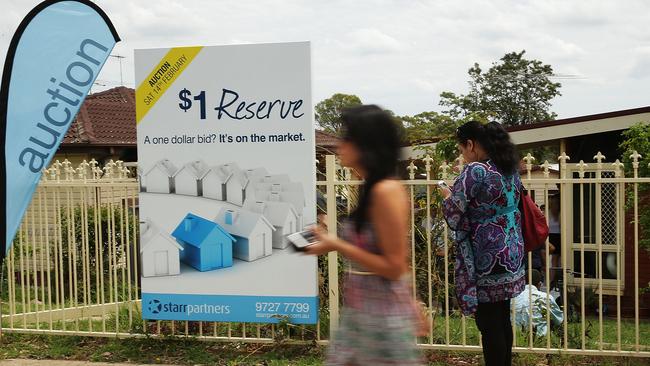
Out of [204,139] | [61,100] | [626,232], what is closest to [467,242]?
[204,139]

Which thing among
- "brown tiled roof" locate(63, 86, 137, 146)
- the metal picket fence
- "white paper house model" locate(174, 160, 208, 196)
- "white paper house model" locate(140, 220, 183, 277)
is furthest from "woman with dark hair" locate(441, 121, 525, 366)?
"brown tiled roof" locate(63, 86, 137, 146)

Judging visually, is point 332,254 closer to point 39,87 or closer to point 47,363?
point 47,363

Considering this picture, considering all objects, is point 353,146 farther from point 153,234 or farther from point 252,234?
point 153,234

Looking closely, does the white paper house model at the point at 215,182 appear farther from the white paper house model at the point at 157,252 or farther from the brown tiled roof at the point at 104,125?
the brown tiled roof at the point at 104,125

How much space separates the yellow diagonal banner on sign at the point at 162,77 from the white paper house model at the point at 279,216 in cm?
117

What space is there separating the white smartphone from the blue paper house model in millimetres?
3066

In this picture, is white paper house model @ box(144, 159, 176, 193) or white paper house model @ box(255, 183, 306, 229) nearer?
white paper house model @ box(255, 183, 306, 229)

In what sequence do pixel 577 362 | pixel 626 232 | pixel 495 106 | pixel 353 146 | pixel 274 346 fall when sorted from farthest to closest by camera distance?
1. pixel 495 106
2. pixel 626 232
3. pixel 274 346
4. pixel 577 362
5. pixel 353 146

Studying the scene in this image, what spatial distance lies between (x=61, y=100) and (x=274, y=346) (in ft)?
9.22

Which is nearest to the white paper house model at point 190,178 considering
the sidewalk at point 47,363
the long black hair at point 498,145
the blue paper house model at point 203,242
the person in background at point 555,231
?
the blue paper house model at point 203,242

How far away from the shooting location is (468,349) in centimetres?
599

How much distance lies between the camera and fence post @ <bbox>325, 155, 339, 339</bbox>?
19.8ft

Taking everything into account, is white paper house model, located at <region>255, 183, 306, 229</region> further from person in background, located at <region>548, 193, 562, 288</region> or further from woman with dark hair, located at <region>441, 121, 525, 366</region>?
person in background, located at <region>548, 193, 562, 288</region>

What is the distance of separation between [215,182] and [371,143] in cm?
328
